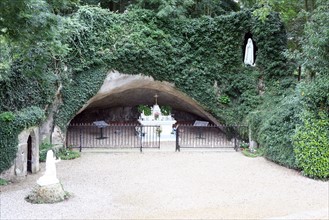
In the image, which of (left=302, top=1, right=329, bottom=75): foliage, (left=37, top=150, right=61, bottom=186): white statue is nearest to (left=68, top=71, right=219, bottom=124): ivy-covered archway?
(left=302, top=1, right=329, bottom=75): foliage

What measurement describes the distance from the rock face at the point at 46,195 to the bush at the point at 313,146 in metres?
7.58

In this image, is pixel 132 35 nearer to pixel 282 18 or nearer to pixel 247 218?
pixel 282 18

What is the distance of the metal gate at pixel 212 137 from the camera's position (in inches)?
656

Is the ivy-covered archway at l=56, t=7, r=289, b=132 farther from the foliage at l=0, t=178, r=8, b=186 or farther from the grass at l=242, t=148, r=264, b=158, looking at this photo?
the foliage at l=0, t=178, r=8, b=186

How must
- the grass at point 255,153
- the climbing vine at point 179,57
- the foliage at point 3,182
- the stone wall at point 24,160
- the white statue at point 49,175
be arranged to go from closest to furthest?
the white statue at point 49,175 < the foliage at point 3,182 < the stone wall at point 24,160 < the grass at point 255,153 < the climbing vine at point 179,57

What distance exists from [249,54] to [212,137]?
477cm

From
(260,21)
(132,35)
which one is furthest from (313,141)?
(132,35)

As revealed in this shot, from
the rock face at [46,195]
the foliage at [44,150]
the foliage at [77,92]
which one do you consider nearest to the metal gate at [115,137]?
the foliage at [77,92]

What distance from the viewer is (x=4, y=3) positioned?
750 centimetres

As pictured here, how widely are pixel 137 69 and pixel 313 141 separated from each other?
344 inches

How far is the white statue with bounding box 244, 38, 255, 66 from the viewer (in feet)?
58.4

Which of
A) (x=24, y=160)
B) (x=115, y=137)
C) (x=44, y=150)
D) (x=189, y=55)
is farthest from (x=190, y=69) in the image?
(x=24, y=160)

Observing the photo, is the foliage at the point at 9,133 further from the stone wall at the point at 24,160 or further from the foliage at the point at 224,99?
the foliage at the point at 224,99

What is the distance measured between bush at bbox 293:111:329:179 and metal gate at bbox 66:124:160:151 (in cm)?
664
